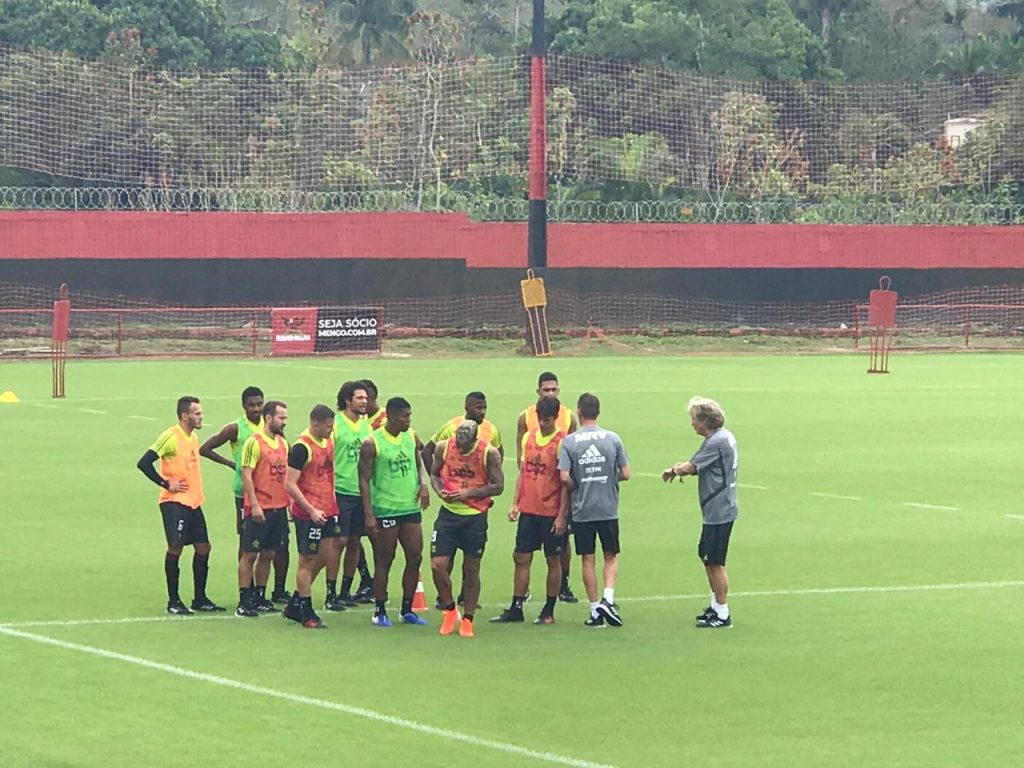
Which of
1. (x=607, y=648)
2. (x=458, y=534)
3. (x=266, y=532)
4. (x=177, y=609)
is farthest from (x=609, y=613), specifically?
(x=177, y=609)

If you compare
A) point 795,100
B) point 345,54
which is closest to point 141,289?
point 795,100

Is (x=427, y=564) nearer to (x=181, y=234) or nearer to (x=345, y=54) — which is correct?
(x=181, y=234)

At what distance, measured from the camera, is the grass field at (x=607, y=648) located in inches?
481

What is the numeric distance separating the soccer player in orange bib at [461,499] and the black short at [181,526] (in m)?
2.09

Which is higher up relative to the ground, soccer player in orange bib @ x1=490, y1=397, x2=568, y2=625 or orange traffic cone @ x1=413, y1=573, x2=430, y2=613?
soccer player in orange bib @ x1=490, y1=397, x2=568, y2=625

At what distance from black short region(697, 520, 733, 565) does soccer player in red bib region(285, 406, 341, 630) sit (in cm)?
299

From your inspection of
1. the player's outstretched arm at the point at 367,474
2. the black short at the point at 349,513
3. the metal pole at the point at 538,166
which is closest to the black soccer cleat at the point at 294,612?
the black short at the point at 349,513

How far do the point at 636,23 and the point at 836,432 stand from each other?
178 feet

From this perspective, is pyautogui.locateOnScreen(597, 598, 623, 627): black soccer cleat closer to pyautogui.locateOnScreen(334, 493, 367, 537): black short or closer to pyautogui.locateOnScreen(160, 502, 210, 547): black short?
pyautogui.locateOnScreen(334, 493, 367, 537): black short

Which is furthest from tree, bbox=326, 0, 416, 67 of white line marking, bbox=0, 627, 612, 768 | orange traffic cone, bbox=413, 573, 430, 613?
white line marking, bbox=0, 627, 612, 768

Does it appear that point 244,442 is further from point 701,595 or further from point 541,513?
point 701,595

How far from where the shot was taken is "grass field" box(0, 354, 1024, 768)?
12.2 m

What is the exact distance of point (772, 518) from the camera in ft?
77.9

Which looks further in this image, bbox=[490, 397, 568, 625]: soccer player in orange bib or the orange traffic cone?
the orange traffic cone
